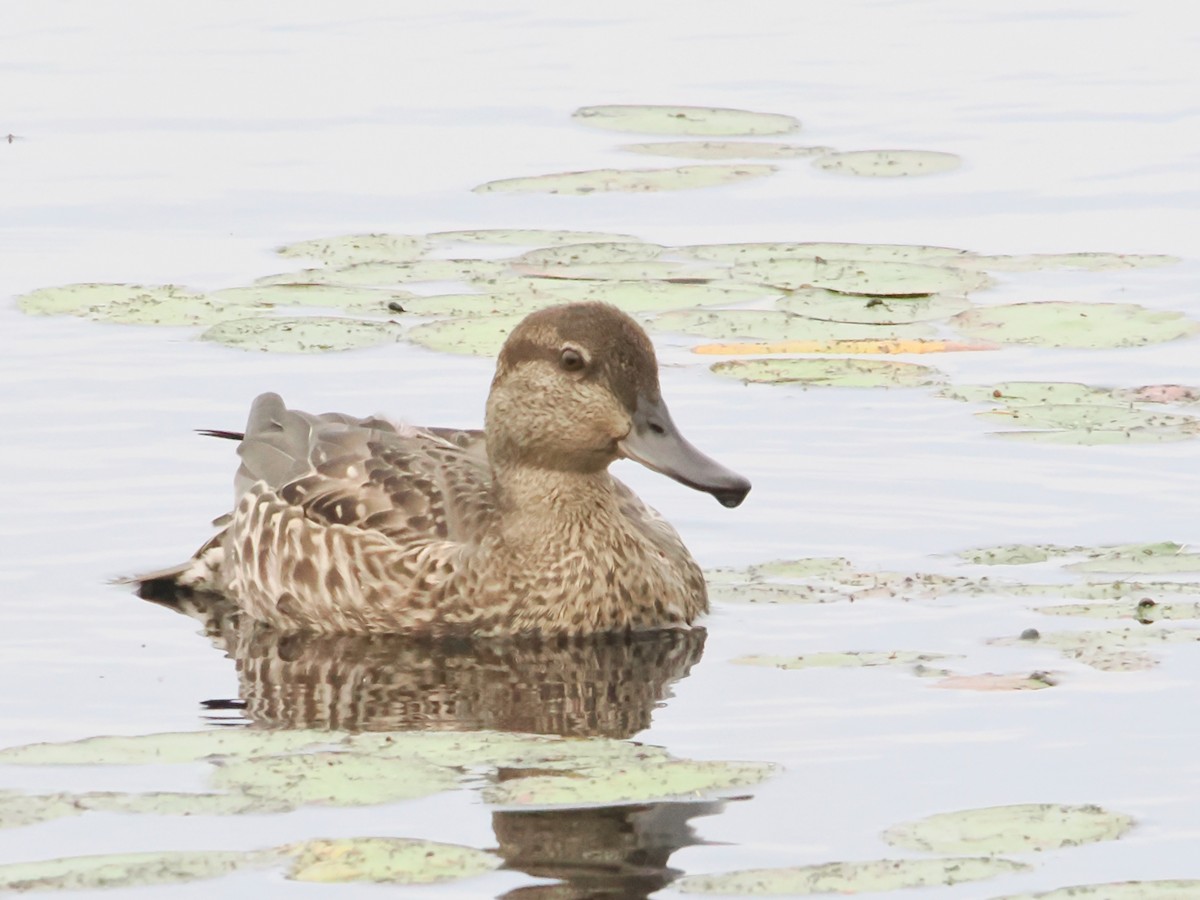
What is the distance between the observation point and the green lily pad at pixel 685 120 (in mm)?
19250

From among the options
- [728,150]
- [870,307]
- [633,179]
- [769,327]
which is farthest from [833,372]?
[728,150]

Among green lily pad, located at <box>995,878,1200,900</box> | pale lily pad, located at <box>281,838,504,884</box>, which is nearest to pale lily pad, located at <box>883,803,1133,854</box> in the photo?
green lily pad, located at <box>995,878,1200,900</box>

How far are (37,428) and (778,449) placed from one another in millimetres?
3365

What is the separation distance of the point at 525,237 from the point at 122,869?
8.95m

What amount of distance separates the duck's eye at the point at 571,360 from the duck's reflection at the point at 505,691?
1025 mm

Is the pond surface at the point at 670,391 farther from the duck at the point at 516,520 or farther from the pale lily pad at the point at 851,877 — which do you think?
the duck at the point at 516,520

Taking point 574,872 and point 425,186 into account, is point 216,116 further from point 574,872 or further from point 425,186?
point 574,872

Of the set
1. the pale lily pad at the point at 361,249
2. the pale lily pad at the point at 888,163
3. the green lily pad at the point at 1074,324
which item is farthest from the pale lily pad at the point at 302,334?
the pale lily pad at the point at 888,163

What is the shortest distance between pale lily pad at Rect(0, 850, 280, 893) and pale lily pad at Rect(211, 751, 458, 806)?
47cm

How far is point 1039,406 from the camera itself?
12844 millimetres

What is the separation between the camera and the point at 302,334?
47.0ft

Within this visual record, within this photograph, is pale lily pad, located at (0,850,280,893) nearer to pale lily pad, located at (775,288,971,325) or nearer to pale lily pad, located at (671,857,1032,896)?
pale lily pad, located at (671,857,1032,896)

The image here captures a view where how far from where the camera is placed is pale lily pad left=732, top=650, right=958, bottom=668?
9855 millimetres

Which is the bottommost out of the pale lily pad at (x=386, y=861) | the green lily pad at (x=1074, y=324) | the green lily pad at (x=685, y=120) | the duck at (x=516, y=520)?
the pale lily pad at (x=386, y=861)
